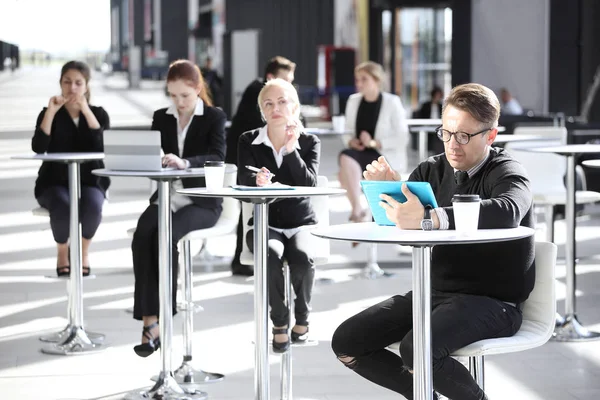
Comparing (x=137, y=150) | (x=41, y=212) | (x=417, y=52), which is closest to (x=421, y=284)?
(x=137, y=150)

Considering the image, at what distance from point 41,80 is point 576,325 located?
1833cm

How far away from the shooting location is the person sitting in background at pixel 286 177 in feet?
14.2

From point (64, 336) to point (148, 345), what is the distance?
97cm

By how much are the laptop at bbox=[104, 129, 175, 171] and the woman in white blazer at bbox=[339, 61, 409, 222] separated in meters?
3.20

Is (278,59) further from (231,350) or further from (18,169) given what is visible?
(18,169)

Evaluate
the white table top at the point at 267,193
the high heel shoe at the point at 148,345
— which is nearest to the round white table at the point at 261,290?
the white table top at the point at 267,193

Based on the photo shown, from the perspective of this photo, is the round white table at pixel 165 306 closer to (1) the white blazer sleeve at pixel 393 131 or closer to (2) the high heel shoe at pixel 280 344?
(2) the high heel shoe at pixel 280 344

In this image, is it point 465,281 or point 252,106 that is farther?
point 252,106

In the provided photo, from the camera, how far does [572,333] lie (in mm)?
5371

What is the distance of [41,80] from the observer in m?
22.2

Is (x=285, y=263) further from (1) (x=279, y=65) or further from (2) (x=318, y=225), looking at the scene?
(1) (x=279, y=65)

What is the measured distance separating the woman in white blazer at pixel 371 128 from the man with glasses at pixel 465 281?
4.09 meters

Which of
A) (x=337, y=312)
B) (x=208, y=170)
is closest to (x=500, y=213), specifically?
(x=208, y=170)

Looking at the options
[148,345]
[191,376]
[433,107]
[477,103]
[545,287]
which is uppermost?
[433,107]
